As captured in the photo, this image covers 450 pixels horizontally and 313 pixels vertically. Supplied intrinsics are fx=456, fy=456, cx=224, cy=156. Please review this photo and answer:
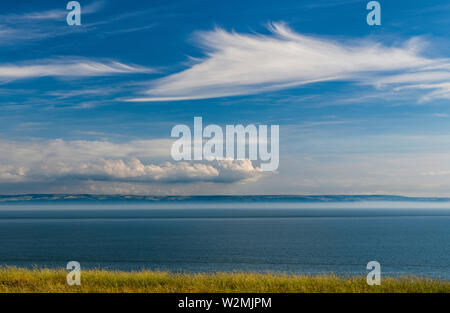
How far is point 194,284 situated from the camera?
22828 millimetres

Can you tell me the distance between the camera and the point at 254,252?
95875mm

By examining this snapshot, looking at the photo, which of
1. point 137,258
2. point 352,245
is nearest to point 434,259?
point 352,245

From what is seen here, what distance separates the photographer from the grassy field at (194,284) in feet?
70.1

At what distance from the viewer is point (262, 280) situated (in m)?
23.6

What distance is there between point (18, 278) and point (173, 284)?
8722 millimetres

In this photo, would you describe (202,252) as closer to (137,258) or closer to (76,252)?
(137,258)

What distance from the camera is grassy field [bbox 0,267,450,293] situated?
21359mm
